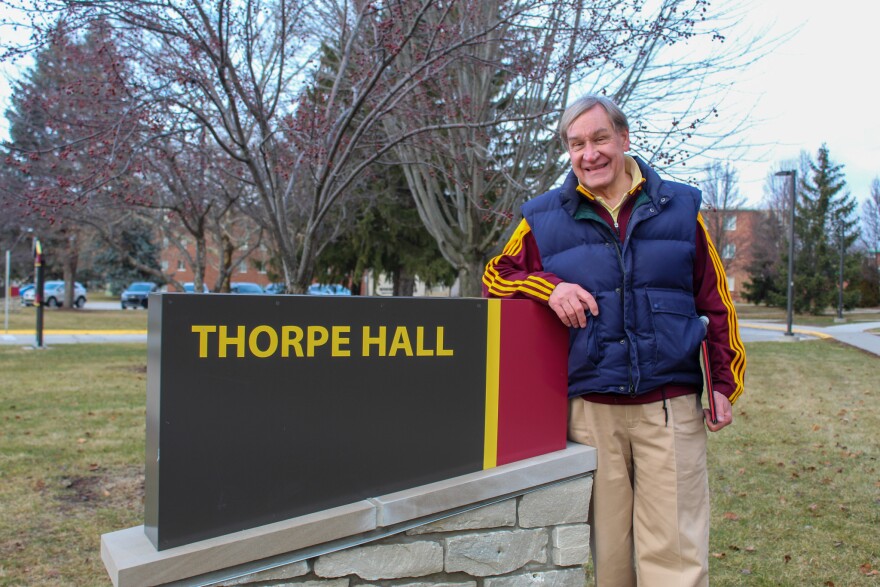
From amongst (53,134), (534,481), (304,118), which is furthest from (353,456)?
(53,134)

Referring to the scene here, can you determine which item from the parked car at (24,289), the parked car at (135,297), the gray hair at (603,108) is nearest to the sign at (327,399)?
the gray hair at (603,108)

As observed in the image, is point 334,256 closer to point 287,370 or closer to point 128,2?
point 128,2

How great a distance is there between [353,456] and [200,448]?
1.63 feet

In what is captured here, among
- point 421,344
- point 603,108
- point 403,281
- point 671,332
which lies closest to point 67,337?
point 403,281

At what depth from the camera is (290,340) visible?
7.51ft

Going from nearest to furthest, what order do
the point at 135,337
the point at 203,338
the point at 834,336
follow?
the point at 203,338, the point at 135,337, the point at 834,336

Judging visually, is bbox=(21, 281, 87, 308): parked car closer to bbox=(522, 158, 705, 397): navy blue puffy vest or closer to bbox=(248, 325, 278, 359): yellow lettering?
bbox=(248, 325, 278, 359): yellow lettering

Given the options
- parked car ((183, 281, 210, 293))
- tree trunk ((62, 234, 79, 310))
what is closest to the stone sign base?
parked car ((183, 281, 210, 293))

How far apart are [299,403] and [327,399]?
0.09 meters

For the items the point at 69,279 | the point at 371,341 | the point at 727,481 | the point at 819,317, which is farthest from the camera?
the point at 69,279

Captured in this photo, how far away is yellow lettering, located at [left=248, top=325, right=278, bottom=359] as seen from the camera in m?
2.22

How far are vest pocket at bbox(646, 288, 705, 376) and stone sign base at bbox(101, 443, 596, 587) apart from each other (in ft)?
1.50

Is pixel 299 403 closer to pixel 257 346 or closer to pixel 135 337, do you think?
pixel 257 346

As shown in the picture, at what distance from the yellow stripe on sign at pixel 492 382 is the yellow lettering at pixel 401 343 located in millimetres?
313
